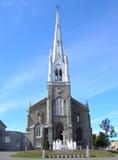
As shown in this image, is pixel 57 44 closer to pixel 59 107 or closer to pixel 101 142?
pixel 59 107

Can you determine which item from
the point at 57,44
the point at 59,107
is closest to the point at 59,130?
the point at 59,107

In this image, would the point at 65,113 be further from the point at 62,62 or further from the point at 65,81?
the point at 62,62

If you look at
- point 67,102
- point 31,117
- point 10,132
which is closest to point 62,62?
point 67,102

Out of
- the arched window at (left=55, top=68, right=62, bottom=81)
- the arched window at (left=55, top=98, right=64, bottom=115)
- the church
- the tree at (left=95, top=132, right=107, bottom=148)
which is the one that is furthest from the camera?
the arched window at (left=55, top=68, right=62, bottom=81)

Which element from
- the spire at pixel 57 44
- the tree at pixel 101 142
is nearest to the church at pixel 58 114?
the spire at pixel 57 44

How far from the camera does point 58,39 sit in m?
85.2

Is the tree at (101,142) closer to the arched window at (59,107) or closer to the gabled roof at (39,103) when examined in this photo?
the arched window at (59,107)

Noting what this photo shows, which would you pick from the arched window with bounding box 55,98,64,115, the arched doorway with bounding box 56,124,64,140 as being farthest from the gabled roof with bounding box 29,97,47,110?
the arched doorway with bounding box 56,124,64,140

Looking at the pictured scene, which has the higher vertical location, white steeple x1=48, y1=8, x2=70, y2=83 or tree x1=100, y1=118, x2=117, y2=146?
white steeple x1=48, y1=8, x2=70, y2=83

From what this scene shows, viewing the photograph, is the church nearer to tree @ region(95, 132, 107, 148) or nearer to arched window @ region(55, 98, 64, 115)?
arched window @ region(55, 98, 64, 115)

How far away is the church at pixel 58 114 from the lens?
2857 inches

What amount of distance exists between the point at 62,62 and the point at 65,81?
5797 mm

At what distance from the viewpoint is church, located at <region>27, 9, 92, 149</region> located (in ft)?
238

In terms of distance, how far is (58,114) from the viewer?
244ft
